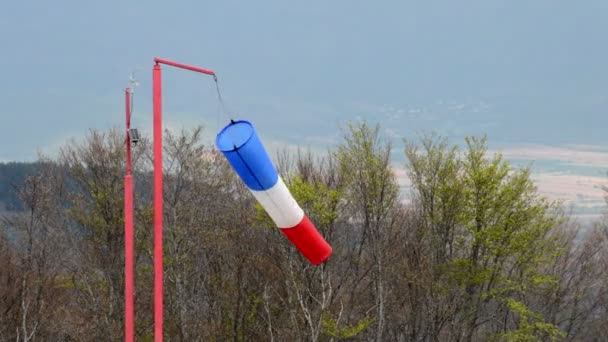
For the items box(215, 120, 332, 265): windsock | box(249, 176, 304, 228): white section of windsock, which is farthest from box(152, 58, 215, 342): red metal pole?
box(249, 176, 304, 228): white section of windsock

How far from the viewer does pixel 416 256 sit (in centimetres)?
2916

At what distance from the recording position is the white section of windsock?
8656 millimetres

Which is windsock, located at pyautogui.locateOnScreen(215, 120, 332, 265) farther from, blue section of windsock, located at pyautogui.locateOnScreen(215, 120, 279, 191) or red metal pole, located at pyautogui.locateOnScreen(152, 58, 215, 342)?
red metal pole, located at pyautogui.locateOnScreen(152, 58, 215, 342)

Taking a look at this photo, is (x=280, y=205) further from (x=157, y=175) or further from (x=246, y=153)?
(x=157, y=175)

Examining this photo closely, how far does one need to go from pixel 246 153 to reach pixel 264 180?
0.46m

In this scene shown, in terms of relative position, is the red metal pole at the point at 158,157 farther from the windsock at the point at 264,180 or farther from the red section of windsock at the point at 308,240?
the red section of windsock at the point at 308,240

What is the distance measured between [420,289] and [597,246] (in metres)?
15.9

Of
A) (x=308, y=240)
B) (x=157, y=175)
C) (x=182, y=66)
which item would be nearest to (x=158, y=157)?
(x=157, y=175)

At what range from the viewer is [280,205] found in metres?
8.77

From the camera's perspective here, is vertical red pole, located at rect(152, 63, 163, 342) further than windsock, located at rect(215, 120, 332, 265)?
Yes

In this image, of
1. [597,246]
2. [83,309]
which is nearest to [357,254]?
[83,309]

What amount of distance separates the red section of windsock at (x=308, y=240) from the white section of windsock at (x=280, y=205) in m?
0.12

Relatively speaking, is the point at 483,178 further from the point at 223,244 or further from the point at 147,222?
the point at 147,222

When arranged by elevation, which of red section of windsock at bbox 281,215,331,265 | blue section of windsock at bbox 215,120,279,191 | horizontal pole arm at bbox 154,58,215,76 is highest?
horizontal pole arm at bbox 154,58,215,76
